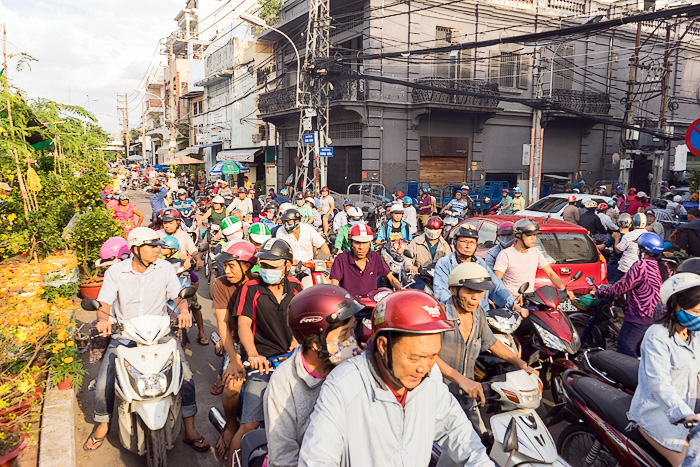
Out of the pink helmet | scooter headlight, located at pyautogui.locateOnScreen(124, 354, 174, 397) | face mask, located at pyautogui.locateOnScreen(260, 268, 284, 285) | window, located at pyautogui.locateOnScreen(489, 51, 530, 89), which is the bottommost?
scooter headlight, located at pyautogui.locateOnScreen(124, 354, 174, 397)

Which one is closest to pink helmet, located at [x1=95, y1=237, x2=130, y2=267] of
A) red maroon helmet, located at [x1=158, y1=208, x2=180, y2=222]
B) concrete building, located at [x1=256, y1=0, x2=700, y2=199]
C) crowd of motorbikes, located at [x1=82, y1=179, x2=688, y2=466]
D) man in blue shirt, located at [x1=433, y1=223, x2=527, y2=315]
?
red maroon helmet, located at [x1=158, y1=208, x2=180, y2=222]

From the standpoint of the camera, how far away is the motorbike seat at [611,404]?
10.5 ft

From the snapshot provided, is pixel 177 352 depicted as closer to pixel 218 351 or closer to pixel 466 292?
pixel 218 351

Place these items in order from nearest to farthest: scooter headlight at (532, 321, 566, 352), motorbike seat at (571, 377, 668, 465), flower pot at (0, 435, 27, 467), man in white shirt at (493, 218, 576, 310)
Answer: motorbike seat at (571, 377, 668, 465), flower pot at (0, 435, 27, 467), scooter headlight at (532, 321, 566, 352), man in white shirt at (493, 218, 576, 310)

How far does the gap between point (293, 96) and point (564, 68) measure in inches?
520

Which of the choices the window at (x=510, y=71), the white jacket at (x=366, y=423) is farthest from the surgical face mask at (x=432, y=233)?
the window at (x=510, y=71)

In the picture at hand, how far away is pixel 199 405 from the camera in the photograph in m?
5.47

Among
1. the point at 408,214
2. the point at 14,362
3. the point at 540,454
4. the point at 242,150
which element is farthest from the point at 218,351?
the point at 242,150

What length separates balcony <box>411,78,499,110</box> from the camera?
21484 mm

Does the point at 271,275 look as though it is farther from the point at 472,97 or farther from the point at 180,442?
the point at 472,97

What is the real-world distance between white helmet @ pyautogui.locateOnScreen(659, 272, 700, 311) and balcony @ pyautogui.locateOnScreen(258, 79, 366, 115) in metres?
17.6

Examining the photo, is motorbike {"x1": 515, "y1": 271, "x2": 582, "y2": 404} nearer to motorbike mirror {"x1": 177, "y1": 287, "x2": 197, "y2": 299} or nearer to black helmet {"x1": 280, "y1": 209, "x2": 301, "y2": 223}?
motorbike mirror {"x1": 177, "y1": 287, "x2": 197, "y2": 299}

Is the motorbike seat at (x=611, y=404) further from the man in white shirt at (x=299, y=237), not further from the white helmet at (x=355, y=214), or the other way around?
the white helmet at (x=355, y=214)

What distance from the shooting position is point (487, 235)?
8.13 metres
